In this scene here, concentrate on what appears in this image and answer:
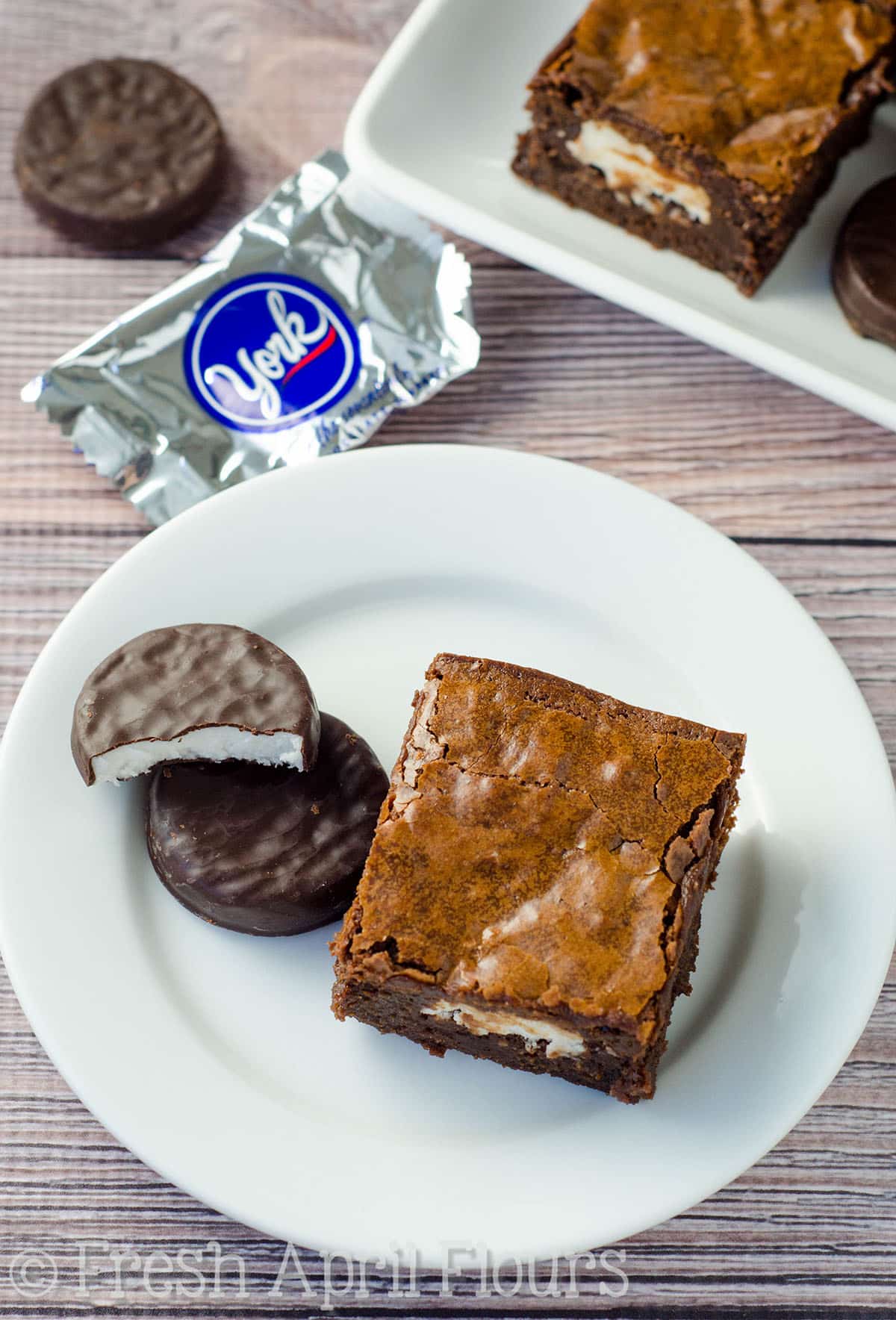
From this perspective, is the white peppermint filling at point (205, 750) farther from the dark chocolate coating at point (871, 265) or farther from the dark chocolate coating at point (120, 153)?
the dark chocolate coating at point (871, 265)

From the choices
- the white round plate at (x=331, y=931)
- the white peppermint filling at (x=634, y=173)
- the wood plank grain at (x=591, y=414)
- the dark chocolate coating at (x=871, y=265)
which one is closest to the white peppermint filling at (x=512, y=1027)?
the white round plate at (x=331, y=931)

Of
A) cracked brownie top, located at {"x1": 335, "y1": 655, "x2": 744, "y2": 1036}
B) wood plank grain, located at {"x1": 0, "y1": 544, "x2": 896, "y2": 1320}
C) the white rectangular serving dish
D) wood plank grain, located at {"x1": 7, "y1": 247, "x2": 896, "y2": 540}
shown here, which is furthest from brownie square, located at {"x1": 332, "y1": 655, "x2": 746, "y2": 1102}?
the white rectangular serving dish

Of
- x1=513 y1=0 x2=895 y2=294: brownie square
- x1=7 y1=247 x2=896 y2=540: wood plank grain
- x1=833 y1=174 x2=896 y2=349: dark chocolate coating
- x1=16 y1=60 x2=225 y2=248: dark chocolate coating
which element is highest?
x1=513 y1=0 x2=895 y2=294: brownie square

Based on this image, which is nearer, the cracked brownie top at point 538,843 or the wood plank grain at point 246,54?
the cracked brownie top at point 538,843

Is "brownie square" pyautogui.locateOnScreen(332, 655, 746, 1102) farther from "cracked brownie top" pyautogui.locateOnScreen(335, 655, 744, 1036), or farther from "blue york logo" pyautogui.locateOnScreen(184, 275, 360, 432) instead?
"blue york logo" pyautogui.locateOnScreen(184, 275, 360, 432)

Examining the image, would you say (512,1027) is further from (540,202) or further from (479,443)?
(540,202)

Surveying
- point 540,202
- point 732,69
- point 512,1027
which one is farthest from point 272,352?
point 512,1027
